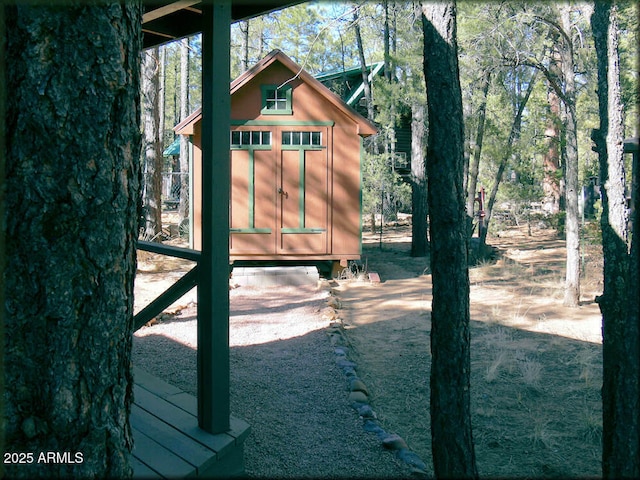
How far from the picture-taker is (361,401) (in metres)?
5.00

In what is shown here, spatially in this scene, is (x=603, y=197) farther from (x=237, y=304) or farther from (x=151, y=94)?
(x=151, y=94)

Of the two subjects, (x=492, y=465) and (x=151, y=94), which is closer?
(x=492, y=465)

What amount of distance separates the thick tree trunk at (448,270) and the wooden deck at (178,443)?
1.07 m

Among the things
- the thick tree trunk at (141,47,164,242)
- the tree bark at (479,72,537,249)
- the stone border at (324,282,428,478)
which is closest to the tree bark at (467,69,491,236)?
the tree bark at (479,72,537,249)

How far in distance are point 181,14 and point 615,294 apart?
347cm

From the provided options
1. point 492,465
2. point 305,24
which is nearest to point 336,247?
point 492,465

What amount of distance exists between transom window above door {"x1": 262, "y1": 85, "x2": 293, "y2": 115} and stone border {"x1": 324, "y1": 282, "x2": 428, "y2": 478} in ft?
14.8

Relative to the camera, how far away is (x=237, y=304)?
9.08 m

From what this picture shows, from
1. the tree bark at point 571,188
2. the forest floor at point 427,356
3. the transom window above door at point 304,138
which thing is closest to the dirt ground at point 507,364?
the forest floor at point 427,356

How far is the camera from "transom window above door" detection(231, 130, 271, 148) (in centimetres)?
1134

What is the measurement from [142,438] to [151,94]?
38.1ft

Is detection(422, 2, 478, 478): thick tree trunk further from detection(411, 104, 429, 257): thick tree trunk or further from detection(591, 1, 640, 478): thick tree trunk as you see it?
detection(411, 104, 429, 257): thick tree trunk

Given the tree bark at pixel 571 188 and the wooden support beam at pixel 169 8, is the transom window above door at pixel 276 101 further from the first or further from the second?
the wooden support beam at pixel 169 8

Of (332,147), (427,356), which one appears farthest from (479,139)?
(427,356)
